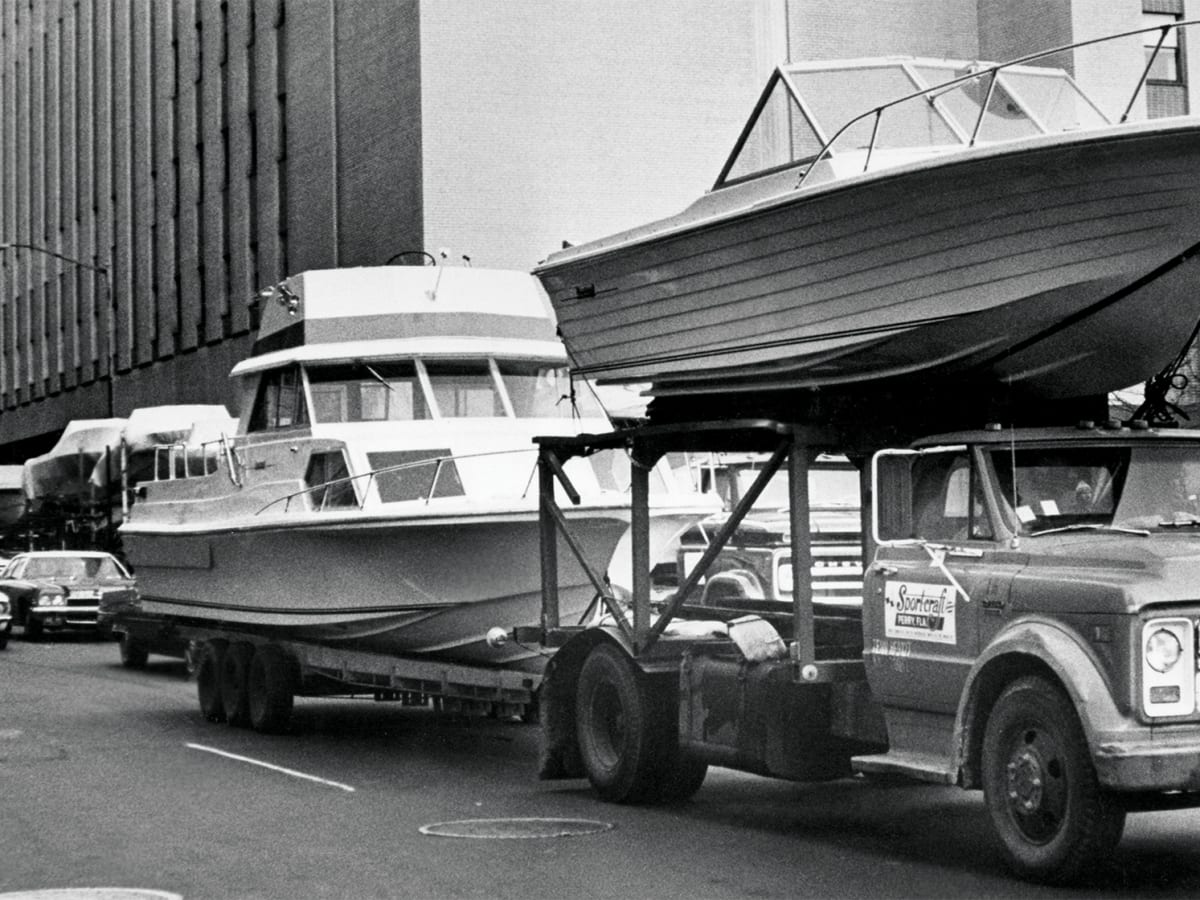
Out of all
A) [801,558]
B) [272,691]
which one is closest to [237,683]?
[272,691]

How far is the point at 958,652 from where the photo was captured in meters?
9.60

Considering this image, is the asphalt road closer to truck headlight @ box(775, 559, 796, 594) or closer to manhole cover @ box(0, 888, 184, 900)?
manhole cover @ box(0, 888, 184, 900)

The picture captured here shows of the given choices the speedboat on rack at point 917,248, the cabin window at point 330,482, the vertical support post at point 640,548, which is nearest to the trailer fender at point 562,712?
the vertical support post at point 640,548

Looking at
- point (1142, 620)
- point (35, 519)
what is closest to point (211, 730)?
point (1142, 620)

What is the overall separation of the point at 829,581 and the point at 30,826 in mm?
7605

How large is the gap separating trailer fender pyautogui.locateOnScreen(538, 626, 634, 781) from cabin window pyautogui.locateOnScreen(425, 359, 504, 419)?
4568mm

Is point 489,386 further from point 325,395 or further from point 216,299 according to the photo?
point 216,299

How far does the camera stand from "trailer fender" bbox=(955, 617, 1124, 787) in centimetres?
851

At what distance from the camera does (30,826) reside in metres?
11.4

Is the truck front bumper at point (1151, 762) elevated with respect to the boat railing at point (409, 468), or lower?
lower

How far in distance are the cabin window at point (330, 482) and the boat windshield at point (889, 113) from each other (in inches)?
195

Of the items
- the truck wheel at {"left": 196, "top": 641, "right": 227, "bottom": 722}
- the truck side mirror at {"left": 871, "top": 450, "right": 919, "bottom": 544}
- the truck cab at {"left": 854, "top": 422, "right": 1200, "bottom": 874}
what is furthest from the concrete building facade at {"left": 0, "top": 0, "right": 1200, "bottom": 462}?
the truck cab at {"left": 854, "top": 422, "right": 1200, "bottom": 874}

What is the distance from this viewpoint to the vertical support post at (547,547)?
13383 mm

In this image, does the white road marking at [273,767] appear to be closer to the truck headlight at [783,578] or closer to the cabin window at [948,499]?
the cabin window at [948,499]
